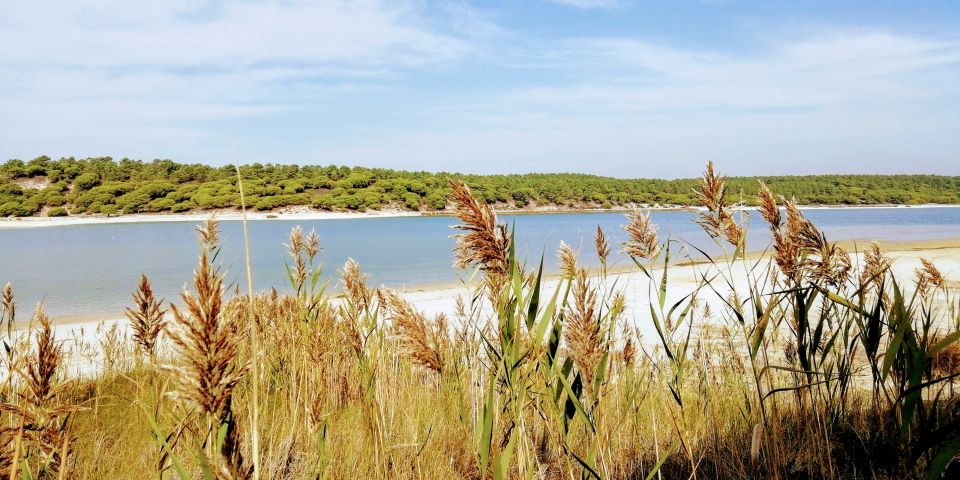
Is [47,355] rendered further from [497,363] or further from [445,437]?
[445,437]

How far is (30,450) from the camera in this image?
1.79m

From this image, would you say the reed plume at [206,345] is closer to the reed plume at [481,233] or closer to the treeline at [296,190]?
the reed plume at [481,233]

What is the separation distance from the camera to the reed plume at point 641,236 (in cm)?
221

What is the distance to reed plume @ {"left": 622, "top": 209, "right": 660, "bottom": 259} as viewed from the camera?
2.21 metres

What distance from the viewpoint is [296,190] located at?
200 feet

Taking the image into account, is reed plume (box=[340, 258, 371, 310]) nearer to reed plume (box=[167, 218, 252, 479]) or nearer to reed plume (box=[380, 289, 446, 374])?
reed plume (box=[380, 289, 446, 374])

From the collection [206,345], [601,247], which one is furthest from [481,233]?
[601,247]

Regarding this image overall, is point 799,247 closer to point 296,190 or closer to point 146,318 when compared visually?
point 146,318

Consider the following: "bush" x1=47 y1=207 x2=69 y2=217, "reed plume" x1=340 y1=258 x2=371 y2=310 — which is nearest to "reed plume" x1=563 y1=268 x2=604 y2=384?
"reed plume" x1=340 y1=258 x2=371 y2=310

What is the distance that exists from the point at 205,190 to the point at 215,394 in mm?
59970

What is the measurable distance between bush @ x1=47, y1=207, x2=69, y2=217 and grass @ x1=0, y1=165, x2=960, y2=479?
5430 cm

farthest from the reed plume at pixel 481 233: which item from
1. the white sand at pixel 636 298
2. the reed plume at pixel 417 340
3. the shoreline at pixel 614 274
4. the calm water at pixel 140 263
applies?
the calm water at pixel 140 263

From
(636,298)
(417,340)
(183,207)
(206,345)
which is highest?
(183,207)

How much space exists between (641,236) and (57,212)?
58831mm
